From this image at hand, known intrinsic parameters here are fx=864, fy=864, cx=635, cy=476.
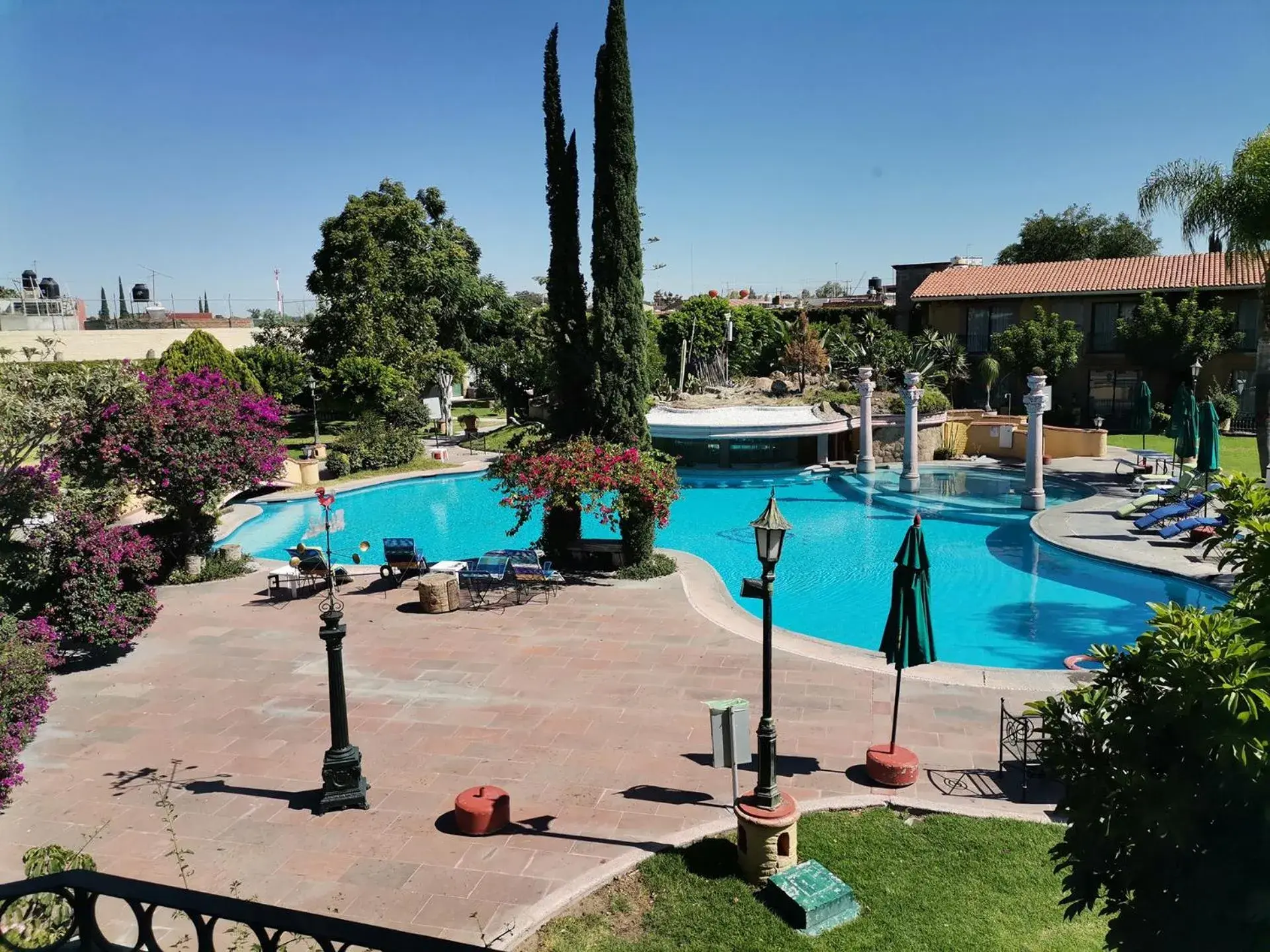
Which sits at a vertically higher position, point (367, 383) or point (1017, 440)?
point (367, 383)

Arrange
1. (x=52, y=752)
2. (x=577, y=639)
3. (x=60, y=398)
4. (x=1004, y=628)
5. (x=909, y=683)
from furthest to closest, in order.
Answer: (x=1004, y=628), (x=577, y=639), (x=60, y=398), (x=909, y=683), (x=52, y=752)

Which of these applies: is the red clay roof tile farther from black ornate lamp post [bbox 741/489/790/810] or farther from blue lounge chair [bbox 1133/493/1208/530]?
black ornate lamp post [bbox 741/489/790/810]

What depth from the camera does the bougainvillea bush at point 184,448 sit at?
14773 mm

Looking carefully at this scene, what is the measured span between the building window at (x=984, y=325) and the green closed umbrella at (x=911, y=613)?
32569 millimetres

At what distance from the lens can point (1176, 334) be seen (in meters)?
33.2

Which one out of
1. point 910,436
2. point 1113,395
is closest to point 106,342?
point 910,436

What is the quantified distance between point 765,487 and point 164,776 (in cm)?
2216

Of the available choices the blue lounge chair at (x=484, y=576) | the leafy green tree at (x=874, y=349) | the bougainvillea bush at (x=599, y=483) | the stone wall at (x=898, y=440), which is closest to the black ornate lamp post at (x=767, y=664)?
the bougainvillea bush at (x=599, y=483)

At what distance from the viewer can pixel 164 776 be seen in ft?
31.4

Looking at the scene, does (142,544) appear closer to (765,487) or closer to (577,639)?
(577,639)

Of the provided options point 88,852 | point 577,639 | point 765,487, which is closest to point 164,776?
point 88,852

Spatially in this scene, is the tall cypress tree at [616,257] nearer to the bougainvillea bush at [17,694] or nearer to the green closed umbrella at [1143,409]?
the bougainvillea bush at [17,694]

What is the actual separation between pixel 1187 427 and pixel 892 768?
1664cm

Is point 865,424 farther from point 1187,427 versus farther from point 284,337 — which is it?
point 284,337
